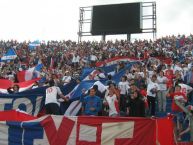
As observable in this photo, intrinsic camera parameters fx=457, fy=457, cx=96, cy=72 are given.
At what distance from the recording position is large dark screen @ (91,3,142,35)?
44.3m

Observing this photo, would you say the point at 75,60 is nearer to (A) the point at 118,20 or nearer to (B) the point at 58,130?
(A) the point at 118,20

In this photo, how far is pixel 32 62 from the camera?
1243 inches

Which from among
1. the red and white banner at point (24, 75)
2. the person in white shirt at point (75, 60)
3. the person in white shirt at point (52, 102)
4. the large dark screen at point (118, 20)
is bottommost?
the person in white shirt at point (52, 102)

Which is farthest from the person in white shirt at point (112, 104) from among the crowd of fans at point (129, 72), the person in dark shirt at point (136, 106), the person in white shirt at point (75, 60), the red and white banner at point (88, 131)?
the person in white shirt at point (75, 60)

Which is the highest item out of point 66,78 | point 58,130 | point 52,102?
point 66,78

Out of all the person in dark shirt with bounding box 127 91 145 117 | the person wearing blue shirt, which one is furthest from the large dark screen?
the person in dark shirt with bounding box 127 91 145 117

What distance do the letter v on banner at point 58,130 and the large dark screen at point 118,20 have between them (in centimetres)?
3341

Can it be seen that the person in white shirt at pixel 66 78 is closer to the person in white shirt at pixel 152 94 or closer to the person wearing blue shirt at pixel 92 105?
the person in white shirt at pixel 152 94

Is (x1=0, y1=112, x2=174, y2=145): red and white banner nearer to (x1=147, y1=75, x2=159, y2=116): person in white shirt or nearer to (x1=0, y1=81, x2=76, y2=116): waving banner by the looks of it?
(x1=0, y1=81, x2=76, y2=116): waving banner

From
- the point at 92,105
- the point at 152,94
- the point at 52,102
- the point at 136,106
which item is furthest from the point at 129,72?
the point at 136,106

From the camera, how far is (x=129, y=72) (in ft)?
66.8

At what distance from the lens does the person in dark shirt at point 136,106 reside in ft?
39.6

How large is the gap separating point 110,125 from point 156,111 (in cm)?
632

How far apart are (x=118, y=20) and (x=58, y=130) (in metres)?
34.5
